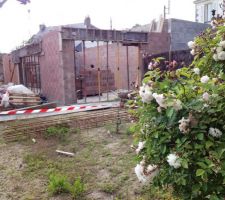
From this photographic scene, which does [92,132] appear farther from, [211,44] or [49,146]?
[211,44]

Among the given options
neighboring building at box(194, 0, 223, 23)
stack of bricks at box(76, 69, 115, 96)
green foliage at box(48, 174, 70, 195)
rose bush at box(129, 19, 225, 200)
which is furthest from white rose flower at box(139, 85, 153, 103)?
neighboring building at box(194, 0, 223, 23)

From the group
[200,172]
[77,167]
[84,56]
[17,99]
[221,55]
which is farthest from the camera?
[84,56]

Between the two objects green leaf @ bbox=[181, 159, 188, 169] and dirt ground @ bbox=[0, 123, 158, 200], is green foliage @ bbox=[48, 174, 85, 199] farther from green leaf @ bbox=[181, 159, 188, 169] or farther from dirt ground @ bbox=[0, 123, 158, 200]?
green leaf @ bbox=[181, 159, 188, 169]

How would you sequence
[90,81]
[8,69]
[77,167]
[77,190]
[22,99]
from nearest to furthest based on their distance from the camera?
[77,190] < [77,167] < [22,99] < [90,81] < [8,69]

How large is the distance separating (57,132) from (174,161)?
549cm

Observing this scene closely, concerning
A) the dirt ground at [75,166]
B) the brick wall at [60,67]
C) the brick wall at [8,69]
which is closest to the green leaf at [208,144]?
the dirt ground at [75,166]

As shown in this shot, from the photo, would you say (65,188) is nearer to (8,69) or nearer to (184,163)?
(184,163)

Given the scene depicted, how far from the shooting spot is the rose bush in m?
1.74

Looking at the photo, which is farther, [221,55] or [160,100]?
[221,55]

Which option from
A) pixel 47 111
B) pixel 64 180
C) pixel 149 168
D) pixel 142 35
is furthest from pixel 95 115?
pixel 142 35

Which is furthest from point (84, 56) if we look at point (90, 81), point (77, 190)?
point (77, 190)

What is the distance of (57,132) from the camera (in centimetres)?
693

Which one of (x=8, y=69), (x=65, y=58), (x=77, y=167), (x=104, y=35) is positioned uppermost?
(x=104, y=35)

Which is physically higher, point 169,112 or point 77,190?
point 169,112
